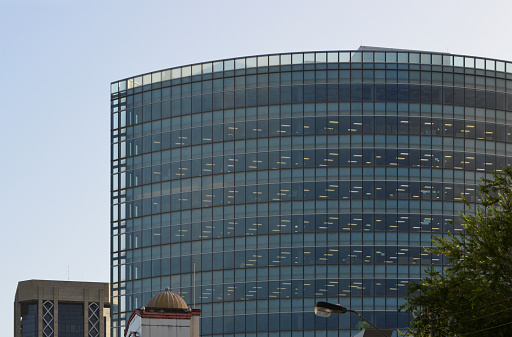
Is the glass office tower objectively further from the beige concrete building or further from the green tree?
the green tree

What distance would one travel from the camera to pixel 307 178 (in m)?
122

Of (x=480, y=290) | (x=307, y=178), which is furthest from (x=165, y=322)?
(x=307, y=178)

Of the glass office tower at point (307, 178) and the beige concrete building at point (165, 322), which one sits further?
the glass office tower at point (307, 178)

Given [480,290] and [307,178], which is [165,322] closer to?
[480,290]

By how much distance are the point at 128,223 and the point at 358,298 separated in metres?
32.8

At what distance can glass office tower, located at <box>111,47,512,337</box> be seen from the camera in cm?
12019

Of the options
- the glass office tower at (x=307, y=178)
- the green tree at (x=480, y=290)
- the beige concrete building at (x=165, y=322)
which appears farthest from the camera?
the glass office tower at (x=307, y=178)

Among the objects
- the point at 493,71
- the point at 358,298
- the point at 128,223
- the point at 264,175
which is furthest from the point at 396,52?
the point at 128,223

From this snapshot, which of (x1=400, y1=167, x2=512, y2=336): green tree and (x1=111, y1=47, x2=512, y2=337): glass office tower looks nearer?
(x1=400, y1=167, x2=512, y2=336): green tree

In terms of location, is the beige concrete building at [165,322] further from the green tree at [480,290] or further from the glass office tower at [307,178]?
the glass office tower at [307,178]

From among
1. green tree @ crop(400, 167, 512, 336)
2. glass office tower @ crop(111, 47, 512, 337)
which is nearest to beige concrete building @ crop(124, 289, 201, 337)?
green tree @ crop(400, 167, 512, 336)

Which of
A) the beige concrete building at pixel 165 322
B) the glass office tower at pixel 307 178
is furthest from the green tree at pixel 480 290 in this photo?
the glass office tower at pixel 307 178

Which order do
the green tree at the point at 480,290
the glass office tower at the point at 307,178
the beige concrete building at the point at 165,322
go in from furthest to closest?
the glass office tower at the point at 307,178, the beige concrete building at the point at 165,322, the green tree at the point at 480,290

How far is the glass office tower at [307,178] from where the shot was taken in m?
120
